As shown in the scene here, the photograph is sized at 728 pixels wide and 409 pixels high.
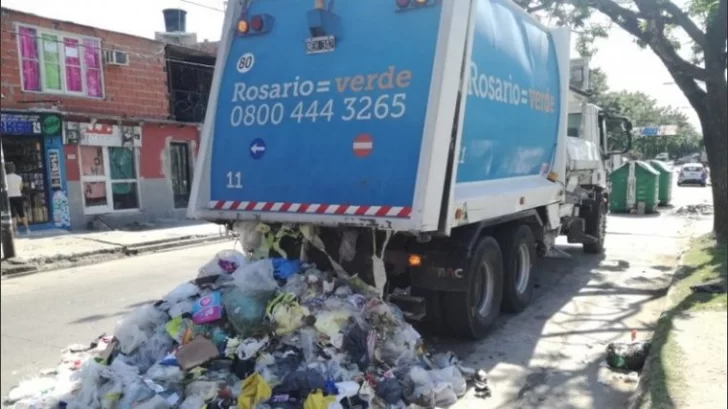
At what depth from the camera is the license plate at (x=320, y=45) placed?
15.0 feet

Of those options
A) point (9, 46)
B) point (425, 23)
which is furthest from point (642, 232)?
point (9, 46)

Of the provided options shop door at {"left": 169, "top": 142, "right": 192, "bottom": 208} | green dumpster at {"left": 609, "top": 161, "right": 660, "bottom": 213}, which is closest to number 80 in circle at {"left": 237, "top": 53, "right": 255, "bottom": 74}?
shop door at {"left": 169, "top": 142, "right": 192, "bottom": 208}

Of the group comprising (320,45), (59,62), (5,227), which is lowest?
(5,227)

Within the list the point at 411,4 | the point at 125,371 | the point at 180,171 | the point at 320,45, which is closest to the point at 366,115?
the point at 320,45

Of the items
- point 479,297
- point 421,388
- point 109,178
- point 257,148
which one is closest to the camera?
point 421,388

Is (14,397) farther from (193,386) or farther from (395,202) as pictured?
(395,202)

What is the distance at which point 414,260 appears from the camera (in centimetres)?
489

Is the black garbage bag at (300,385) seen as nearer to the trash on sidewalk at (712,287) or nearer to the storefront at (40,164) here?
the trash on sidewalk at (712,287)

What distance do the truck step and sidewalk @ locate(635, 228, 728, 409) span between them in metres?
1.74

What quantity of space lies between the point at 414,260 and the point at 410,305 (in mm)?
391

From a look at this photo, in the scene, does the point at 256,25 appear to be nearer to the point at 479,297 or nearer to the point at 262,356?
the point at 262,356

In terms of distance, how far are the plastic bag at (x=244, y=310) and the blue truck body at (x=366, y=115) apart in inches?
30.0

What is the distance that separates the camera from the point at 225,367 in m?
3.70

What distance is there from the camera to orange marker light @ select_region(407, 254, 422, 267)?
16.0 ft
